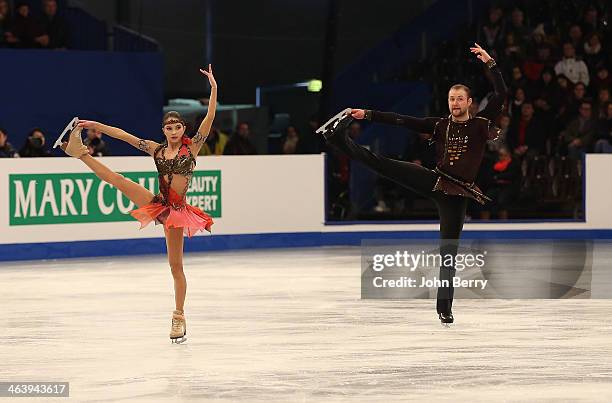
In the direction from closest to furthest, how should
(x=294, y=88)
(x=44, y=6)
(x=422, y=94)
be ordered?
(x=44, y=6) < (x=422, y=94) < (x=294, y=88)

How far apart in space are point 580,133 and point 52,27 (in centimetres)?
711

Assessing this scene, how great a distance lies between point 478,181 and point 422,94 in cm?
413

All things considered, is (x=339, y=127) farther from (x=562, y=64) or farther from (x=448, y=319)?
(x=562, y=64)

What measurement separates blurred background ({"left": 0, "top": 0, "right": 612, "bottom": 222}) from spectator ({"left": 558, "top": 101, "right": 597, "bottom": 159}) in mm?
18

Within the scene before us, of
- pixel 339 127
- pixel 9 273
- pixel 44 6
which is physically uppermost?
pixel 44 6

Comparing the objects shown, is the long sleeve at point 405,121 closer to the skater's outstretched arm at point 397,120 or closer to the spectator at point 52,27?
the skater's outstretched arm at point 397,120

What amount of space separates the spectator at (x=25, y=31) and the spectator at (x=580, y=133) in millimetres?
6946

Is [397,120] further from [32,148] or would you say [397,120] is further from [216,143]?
[216,143]

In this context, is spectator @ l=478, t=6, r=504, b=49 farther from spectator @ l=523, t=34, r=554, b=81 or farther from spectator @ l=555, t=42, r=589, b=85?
spectator @ l=555, t=42, r=589, b=85

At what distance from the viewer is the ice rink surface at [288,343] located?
6.78 metres

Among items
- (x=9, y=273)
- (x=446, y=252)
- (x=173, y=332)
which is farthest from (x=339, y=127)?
(x=9, y=273)

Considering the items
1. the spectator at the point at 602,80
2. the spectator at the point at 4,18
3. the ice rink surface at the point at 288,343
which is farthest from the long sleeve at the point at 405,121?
the spectator at the point at 602,80

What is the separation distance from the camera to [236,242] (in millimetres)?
15391

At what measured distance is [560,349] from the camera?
8.04 meters
